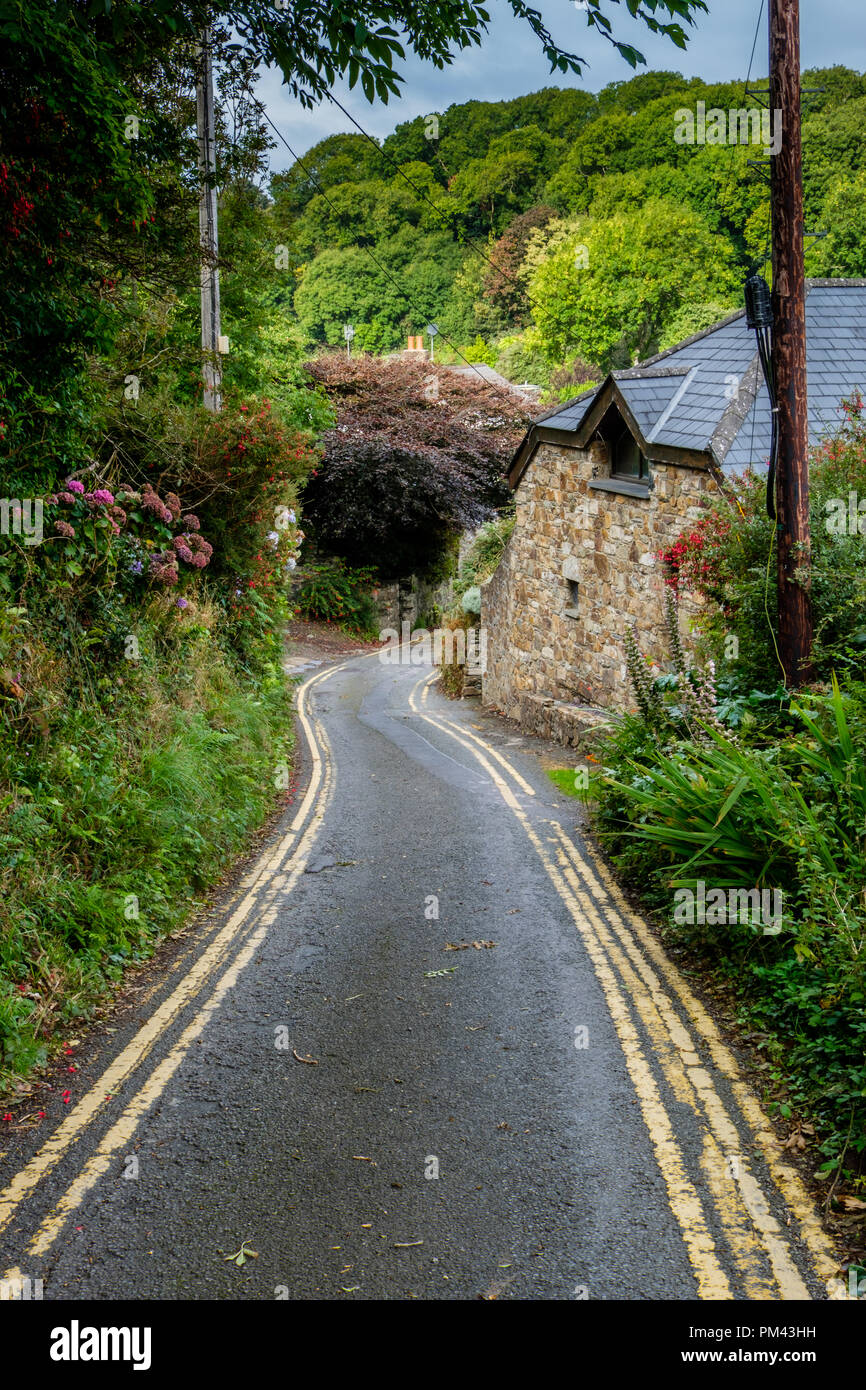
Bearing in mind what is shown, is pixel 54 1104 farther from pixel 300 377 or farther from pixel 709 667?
pixel 300 377

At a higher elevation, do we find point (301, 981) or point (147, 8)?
point (147, 8)

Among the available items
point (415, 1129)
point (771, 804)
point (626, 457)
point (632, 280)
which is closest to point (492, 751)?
point (626, 457)

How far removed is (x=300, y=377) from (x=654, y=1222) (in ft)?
87.1

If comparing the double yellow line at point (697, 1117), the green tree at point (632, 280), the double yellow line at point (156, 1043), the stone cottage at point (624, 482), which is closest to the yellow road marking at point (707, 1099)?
the double yellow line at point (697, 1117)

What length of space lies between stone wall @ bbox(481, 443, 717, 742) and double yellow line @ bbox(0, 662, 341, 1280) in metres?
6.75

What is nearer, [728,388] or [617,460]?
[728,388]

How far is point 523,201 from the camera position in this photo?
222ft

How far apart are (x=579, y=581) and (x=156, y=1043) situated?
43.4 feet

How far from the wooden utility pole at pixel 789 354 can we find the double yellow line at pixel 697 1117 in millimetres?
2974

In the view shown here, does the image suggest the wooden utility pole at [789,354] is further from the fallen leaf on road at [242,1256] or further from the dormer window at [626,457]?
the dormer window at [626,457]

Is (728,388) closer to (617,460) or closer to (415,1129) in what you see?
(617,460)

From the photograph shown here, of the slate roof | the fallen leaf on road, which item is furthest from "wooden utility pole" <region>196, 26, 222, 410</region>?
the fallen leaf on road

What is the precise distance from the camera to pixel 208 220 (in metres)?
13.7

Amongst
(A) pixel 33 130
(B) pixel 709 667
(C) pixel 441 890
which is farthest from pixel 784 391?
(A) pixel 33 130
